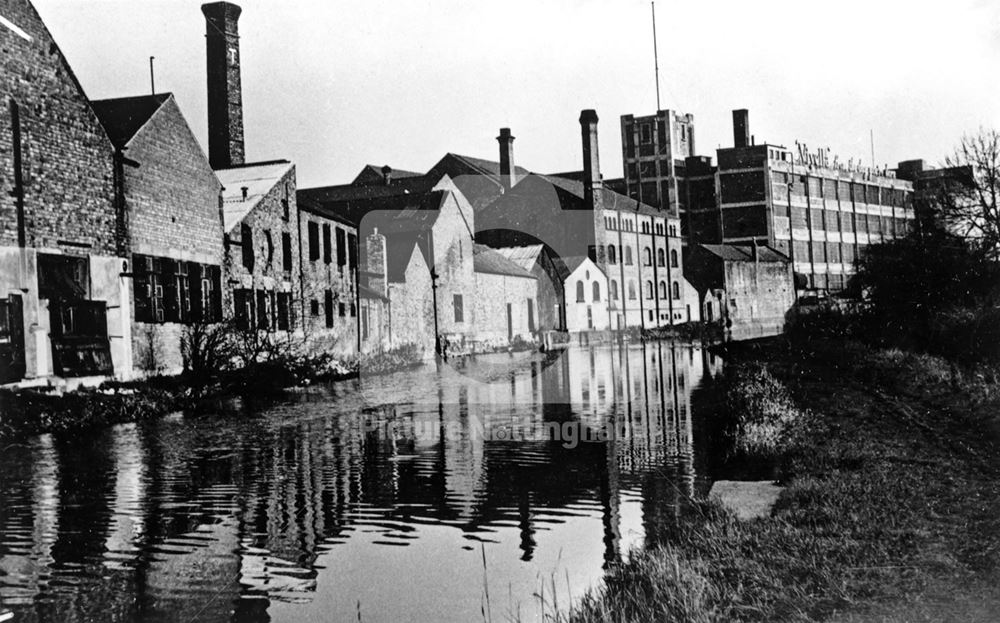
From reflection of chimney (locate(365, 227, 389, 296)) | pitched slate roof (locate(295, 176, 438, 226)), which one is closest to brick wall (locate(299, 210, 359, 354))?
reflection of chimney (locate(365, 227, 389, 296))

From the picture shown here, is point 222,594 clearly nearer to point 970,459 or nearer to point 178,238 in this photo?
point 970,459

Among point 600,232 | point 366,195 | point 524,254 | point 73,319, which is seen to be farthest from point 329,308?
point 600,232

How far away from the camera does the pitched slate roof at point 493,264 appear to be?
4178cm

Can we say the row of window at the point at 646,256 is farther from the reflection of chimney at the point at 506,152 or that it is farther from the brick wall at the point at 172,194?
the brick wall at the point at 172,194

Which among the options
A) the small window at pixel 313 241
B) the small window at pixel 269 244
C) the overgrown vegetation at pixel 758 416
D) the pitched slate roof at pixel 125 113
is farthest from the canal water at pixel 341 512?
the small window at pixel 313 241

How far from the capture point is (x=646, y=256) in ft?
192

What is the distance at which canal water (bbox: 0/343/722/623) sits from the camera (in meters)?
5.65

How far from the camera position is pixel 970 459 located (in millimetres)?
8242

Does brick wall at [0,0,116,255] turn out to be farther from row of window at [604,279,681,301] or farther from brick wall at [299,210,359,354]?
row of window at [604,279,681,301]

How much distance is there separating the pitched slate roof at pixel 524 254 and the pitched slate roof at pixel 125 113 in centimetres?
2942

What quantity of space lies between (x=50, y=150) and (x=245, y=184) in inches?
361

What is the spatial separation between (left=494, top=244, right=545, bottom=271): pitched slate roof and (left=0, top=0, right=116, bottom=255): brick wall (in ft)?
105

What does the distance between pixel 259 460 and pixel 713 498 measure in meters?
6.10

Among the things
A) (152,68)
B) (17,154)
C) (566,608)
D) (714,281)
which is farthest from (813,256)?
(566,608)
